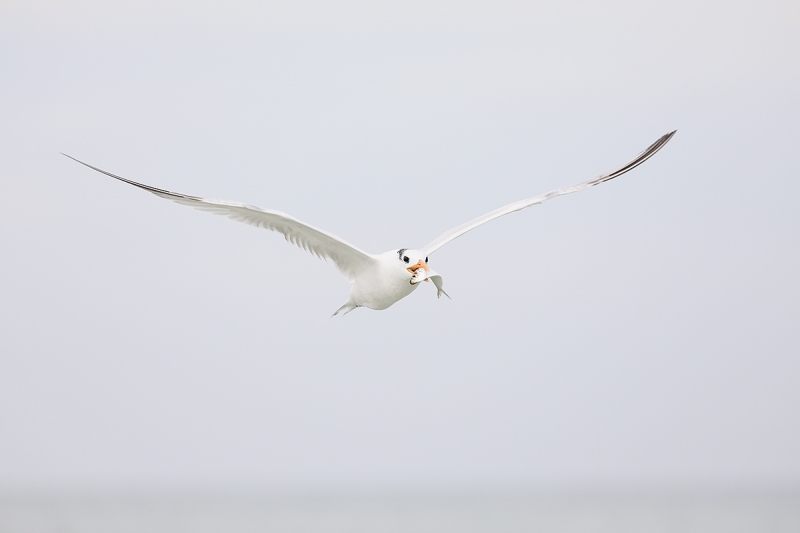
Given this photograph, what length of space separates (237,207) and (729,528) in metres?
46.1

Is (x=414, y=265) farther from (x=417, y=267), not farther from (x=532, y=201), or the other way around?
(x=532, y=201)

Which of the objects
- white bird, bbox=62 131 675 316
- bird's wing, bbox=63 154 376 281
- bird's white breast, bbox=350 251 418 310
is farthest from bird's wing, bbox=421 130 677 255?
bird's wing, bbox=63 154 376 281

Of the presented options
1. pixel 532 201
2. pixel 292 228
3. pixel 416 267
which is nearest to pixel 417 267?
pixel 416 267

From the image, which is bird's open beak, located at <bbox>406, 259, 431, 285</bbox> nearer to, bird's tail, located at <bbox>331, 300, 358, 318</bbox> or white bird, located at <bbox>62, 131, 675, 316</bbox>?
white bird, located at <bbox>62, 131, 675, 316</bbox>

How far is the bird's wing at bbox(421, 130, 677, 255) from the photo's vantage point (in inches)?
760

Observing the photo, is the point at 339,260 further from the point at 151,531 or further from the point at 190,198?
the point at 151,531

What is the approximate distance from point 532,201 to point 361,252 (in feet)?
11.3

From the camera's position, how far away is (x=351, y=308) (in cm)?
1962

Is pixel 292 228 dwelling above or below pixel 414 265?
above

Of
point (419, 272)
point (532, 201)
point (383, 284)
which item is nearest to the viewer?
point (419, 272)

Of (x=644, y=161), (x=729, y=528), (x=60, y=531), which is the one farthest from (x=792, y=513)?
(x=644, y=161)

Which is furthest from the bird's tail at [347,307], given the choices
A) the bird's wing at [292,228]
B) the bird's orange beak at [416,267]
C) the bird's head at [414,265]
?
the bird's orange beak at [416,267]

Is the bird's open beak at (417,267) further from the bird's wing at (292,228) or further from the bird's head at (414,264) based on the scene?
the bird's wing at (292,228)

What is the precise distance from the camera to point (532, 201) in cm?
2012
